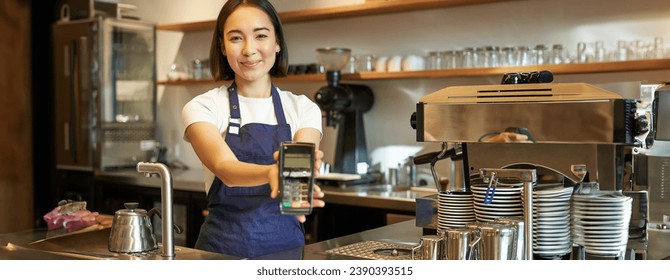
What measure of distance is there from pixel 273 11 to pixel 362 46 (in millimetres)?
1608

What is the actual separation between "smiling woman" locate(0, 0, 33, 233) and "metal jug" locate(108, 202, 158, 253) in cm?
280

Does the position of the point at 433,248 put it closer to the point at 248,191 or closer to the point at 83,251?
the point at 248,191

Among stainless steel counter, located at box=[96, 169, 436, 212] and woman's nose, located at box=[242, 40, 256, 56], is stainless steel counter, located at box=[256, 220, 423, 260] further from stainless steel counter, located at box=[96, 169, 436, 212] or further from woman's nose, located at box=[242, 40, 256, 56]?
stainless steel counter, located at box=[96, 169, 436, 212]

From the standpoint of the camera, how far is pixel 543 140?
1.51 m

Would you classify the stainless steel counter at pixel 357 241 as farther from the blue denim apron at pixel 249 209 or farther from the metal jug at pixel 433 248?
Result: the metal jug at pixel 433 248

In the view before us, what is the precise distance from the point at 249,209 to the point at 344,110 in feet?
4.97

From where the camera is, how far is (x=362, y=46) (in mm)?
3162

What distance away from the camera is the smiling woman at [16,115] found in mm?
4074

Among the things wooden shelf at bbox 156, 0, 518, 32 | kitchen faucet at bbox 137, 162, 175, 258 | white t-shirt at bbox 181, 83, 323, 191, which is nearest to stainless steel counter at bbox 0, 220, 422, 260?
kitchen faucet at bbox 137, 162, 175, 258

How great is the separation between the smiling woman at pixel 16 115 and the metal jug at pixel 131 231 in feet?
9.19

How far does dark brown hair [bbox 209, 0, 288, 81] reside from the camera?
155cm

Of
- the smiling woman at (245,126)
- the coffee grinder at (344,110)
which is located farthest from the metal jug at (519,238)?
the coffee grinder at (344,110)
